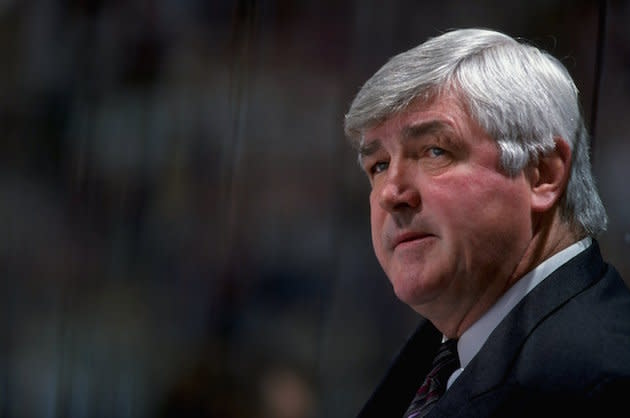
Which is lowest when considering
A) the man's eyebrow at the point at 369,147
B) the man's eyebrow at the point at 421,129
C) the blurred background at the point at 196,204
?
the blurred background at the point at 196,204

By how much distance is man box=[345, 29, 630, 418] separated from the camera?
904mm

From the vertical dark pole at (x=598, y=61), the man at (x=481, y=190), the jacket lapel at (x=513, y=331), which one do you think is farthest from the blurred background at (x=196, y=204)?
the jacket lapel at (x=513, y=331)

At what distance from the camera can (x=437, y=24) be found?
1643 millimetres

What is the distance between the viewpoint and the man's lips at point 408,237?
931 millimetres

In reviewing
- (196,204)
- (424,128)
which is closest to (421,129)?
Result: (424,128)

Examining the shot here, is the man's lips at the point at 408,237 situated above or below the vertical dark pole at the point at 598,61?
below

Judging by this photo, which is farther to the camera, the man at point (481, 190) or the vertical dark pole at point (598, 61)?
the vertical dark pole at point (598, 61)

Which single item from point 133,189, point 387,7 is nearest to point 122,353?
point 133,189

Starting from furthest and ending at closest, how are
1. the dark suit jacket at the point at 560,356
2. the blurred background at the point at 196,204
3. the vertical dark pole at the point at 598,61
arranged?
the blurred background at the point at 196,204
the vertical dark pole at the point at 598,61
the dark suit jacket at the point at 560,356

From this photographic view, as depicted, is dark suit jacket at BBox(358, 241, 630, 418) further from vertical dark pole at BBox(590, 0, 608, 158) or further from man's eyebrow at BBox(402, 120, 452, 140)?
vertical dark pole at BBox(590, 0, 608, 158)

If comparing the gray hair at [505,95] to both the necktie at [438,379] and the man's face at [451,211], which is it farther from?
the necktie at [438,379]

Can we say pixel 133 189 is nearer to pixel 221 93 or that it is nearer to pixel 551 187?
pixel 221 93

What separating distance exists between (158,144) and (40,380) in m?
0.67

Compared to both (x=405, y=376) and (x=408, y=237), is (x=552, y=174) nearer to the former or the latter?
(x=408, y=237)
